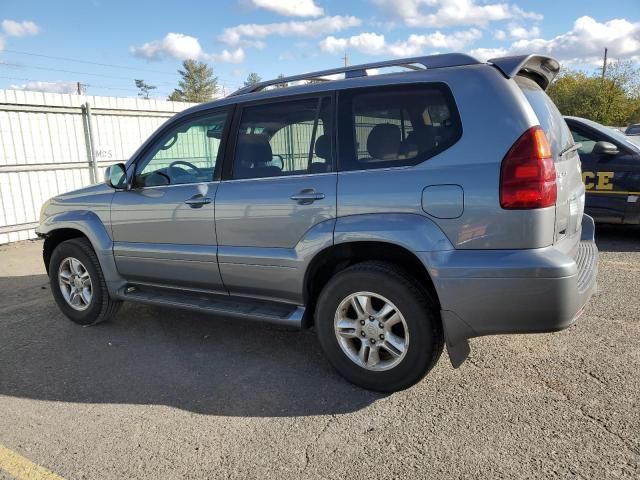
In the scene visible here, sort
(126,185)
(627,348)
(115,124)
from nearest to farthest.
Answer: (627,348), (126,185), (115,124)

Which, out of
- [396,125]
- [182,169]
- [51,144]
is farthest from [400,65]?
[51,144]

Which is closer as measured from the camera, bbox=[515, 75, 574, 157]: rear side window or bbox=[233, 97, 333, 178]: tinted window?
bbox=[515, 75, 574, 157]: rear side window

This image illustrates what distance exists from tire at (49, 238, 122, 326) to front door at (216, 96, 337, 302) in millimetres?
1478

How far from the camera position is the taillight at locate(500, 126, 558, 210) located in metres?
2.64

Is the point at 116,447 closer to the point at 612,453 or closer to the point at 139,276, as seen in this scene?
the point at 139,276

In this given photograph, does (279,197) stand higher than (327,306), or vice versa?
(279,197)

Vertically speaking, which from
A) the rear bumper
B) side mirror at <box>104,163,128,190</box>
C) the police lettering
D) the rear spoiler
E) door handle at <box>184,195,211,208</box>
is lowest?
the rear bumper

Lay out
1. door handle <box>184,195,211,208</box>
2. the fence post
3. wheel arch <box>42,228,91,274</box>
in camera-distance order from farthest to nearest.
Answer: the fence post → wheel arch <box>42,228,91,274</box> → door handle <box>184,195,211,208</box>

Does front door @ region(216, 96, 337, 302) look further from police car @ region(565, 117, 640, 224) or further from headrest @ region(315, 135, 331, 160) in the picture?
police car @ region(565, 117, 640, 224)

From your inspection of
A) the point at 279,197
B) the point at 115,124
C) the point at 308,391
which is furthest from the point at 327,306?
the point at 115,124

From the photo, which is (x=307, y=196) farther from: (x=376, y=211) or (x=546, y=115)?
(x=546, y=115)

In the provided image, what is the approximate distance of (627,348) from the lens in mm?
→ 3627

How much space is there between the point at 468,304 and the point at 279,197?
4.56 feet

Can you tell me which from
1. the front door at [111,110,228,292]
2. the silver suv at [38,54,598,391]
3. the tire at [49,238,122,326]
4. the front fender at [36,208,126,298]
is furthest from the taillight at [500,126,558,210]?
the tire at [49,238,122,326]
